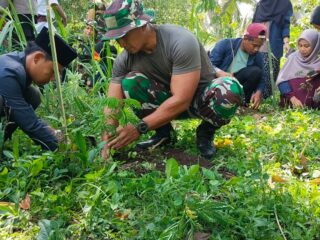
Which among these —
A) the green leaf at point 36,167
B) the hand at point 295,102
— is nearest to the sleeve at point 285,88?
the hand at point 295,102

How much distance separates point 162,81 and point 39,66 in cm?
72

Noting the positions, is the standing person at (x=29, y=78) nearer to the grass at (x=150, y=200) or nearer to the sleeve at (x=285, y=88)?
the grass at (x=150, y=200)

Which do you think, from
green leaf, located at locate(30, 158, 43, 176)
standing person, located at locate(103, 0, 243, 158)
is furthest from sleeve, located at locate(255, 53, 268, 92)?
green leaf, located at locate(30, 158, 43, 176)

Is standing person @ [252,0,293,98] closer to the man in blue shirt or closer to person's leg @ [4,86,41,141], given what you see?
the man in blue shirt

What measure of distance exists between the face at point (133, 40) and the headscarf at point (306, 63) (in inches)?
104

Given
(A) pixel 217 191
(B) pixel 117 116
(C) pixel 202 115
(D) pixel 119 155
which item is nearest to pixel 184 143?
(C) pixel 202 115

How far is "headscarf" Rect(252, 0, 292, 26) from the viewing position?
5.11 m

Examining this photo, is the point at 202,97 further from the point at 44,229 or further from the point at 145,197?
the point at 44,229

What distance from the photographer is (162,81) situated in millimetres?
2709

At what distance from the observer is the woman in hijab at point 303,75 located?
4477 millimetres

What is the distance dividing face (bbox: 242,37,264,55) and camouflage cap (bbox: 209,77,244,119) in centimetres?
189

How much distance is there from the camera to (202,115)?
8.77 ft

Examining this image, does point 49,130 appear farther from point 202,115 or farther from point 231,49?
point 231,49

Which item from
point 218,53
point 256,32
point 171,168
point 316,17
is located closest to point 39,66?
point 171,168
